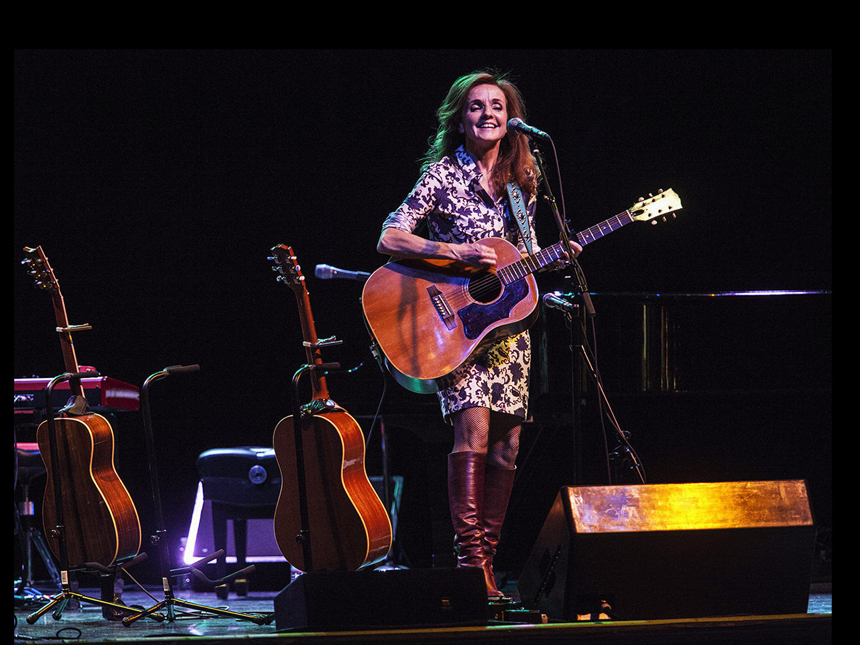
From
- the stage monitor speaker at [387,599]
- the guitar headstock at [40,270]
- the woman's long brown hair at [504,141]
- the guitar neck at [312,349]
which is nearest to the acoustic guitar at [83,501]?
the guitar headstock at [40,270]

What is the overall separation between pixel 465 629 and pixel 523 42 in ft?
6.60

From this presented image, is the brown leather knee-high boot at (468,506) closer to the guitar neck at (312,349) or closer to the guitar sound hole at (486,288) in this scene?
the guitar sound hole at (486,288)

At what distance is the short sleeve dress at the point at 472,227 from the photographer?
3.18m

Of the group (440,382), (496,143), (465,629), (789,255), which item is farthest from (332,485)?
(789,255)

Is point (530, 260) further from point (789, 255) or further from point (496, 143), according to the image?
point (789, 255)

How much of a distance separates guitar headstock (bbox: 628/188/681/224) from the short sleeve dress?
41cm

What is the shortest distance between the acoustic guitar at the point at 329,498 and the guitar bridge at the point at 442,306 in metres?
0.57

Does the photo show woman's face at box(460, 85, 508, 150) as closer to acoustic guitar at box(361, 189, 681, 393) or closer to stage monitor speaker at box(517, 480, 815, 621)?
acoustic guitar at box(361, 189, 681, 393)

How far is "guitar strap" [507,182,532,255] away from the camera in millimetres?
3316

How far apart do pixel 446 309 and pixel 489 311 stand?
16 cm

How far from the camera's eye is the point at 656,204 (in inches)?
137

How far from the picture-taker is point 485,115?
3.31m

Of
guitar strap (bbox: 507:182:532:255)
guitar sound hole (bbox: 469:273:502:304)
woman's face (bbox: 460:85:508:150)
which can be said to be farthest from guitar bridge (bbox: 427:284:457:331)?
woman's face (bbox: 460:85:508:150)

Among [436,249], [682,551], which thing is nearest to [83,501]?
[436,249]
